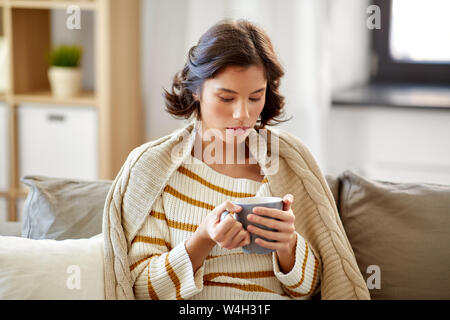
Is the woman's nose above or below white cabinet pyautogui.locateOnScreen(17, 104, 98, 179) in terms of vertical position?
above

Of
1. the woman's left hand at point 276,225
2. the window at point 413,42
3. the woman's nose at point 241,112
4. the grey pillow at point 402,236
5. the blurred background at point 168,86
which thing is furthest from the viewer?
the window at point 413,42

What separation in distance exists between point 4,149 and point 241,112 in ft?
6.23

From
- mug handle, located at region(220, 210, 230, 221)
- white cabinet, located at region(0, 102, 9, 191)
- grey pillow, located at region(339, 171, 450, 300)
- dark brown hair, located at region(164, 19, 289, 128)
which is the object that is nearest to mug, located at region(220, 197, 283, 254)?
mug handle, located at region(220, 210, 230, 221)

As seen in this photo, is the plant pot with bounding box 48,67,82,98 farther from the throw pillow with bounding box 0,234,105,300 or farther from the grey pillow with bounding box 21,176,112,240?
the throw pillow with bounding box 0,234,105,300

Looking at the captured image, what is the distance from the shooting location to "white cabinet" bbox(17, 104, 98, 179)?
9.26 ft

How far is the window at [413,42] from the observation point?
9.89ft

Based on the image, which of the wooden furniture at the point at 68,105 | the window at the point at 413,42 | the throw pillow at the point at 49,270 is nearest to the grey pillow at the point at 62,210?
the throw pillow at the point at 49,270

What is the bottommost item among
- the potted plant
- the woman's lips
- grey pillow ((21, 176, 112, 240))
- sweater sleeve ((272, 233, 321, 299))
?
sweater sleeve ((272, 233, 321, 299))

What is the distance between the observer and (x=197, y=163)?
142 centimetres

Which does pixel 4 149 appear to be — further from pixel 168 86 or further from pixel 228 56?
pixel 228 56

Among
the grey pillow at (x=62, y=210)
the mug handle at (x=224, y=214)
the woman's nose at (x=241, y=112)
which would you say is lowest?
the grey pillow at (x=62, y=210)

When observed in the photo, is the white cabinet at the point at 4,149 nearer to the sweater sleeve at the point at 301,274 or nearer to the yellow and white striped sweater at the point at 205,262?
the yellow and white striped sweater at the point at 205,262

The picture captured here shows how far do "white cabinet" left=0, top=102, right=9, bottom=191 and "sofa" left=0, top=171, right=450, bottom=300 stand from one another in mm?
1282

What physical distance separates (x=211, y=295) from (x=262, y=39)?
1.74ft
